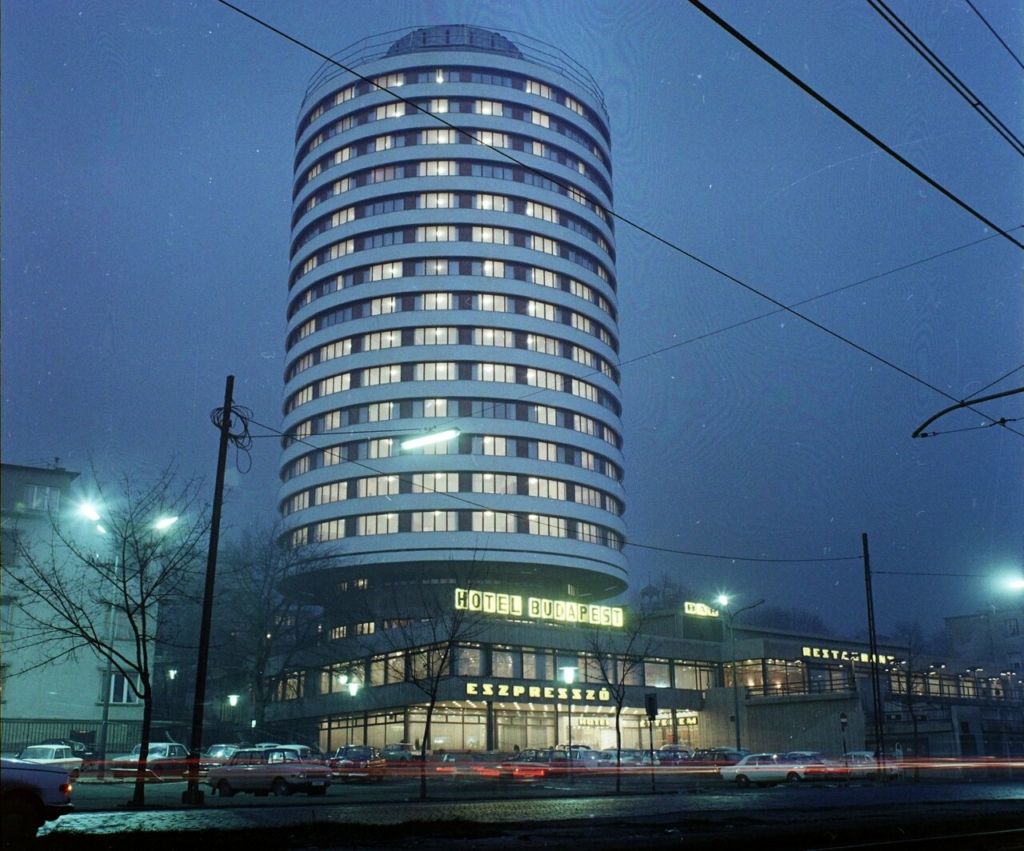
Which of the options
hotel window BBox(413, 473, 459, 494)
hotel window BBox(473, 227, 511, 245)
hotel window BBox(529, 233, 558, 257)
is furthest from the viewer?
hotel window BBox(529, 233, 558, 257)

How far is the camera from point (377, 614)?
93.0 m

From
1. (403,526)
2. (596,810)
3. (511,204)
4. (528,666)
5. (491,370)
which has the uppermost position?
Answer: (511,204)

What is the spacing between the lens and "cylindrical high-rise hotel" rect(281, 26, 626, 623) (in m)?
93.4

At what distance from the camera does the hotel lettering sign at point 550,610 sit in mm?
75500

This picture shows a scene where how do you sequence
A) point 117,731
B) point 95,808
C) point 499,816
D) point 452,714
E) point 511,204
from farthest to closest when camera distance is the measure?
point 511,204 < point 452,714 < point 117,731 < point 95,808 < point 499,816

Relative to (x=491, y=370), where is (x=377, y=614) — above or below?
below

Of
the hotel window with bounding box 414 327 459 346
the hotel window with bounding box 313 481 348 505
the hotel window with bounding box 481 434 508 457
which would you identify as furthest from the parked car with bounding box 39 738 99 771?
the hotel window with bounding box 414 327 459 346

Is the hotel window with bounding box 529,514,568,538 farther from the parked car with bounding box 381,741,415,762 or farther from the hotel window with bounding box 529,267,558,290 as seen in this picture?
the parked car with bounding box 381,741,415,762

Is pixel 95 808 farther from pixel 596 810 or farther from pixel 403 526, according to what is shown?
pixel 403 526

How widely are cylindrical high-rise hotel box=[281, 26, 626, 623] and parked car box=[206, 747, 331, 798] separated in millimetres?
51592

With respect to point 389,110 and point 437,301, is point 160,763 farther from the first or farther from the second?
point 389,110

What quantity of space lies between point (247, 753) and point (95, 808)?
473 inches

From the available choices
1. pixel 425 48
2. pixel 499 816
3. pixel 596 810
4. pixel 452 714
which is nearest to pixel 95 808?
pixel 499 816

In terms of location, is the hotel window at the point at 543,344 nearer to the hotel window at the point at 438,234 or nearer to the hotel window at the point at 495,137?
the hotel window at the point at 438,234
